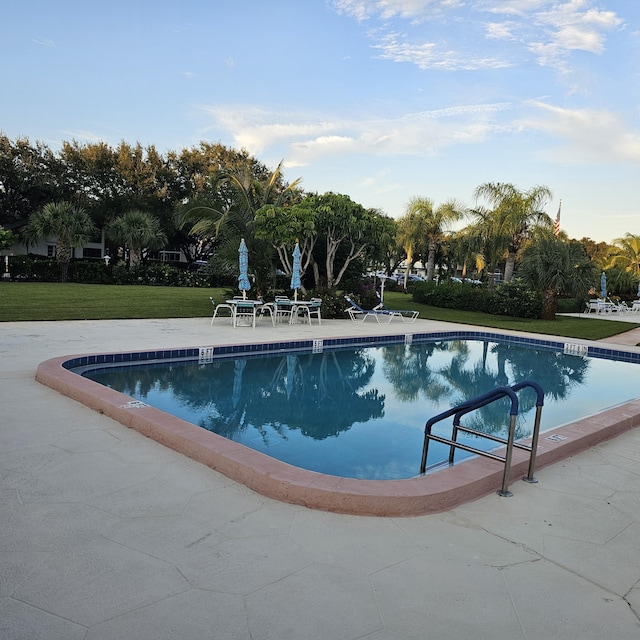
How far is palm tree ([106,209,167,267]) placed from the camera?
3047cm

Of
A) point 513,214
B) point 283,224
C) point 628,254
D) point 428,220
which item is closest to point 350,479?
point 283,224

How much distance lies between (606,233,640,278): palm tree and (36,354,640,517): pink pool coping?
132ft

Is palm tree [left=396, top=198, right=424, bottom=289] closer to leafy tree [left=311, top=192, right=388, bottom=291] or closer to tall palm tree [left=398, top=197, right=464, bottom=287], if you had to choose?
tall palm tree [left=398, top=197, right=464, bottom=287]

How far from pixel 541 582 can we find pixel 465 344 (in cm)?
1121

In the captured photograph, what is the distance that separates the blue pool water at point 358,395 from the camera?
5242mm

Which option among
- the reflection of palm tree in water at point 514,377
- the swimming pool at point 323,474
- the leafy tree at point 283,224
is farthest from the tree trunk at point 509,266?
the swimming pool at point 323,474

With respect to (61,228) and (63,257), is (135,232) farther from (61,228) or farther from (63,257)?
(63,257)

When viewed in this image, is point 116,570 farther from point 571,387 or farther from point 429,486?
point 571,387

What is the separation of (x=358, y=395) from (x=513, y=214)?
61.9 feet

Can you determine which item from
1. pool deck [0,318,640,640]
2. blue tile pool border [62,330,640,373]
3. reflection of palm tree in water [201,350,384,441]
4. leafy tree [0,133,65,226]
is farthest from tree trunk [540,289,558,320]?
leafy tree [0,133,65,226]

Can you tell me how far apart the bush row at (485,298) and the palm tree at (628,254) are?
913 inches

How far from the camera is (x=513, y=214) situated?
23.7m

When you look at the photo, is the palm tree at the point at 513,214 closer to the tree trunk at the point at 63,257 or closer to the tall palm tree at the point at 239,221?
the tall palm tree at the point at 239,221

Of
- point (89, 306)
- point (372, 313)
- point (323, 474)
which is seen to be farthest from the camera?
point (372, 313)
